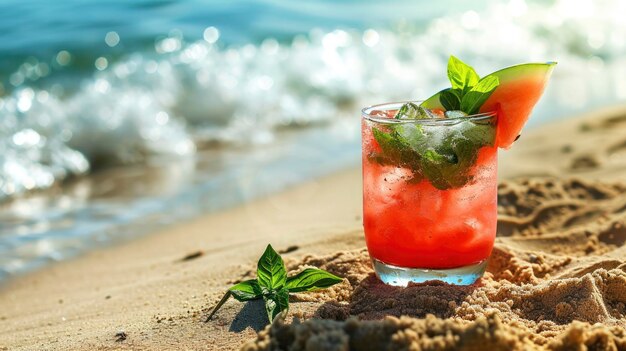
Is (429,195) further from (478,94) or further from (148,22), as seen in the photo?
(148,22)

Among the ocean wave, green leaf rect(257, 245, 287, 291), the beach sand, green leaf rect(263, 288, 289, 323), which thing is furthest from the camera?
the ocean wave

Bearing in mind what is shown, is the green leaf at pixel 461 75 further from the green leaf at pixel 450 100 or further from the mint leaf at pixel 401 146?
the mint leaf at pixel 401 146

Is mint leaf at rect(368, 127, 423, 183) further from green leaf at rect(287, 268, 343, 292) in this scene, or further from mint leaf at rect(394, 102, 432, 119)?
green leaf at rect(287, 268, 343, 292)

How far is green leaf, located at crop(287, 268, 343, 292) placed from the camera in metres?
2.65

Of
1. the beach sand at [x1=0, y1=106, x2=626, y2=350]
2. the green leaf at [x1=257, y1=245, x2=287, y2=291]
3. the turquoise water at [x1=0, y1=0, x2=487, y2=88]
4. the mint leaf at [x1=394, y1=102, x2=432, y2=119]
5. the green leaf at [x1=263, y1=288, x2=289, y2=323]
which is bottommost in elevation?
the beach sand at [x1=0, y1=106, x2=626, y2=350]

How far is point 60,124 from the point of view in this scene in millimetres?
7086

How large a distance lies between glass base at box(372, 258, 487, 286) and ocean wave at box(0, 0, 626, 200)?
12.5ft

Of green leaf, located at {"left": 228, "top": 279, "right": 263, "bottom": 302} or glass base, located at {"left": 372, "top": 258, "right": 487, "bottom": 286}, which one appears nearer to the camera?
green leaf, located at {"left": 228, "top": 279, "right": 263, "bottom": 302}

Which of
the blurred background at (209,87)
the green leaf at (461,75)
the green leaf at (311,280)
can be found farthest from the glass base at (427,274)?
the blurred background at (209,87)

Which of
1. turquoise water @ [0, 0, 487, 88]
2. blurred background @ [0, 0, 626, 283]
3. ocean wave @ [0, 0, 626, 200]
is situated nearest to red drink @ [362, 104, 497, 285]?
blurred background @ [0, 0, 626, 283]

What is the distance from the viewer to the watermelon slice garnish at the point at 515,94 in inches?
104

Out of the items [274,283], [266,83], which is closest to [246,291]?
[274,283]

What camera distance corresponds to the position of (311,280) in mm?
2670

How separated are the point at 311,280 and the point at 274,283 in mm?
128
